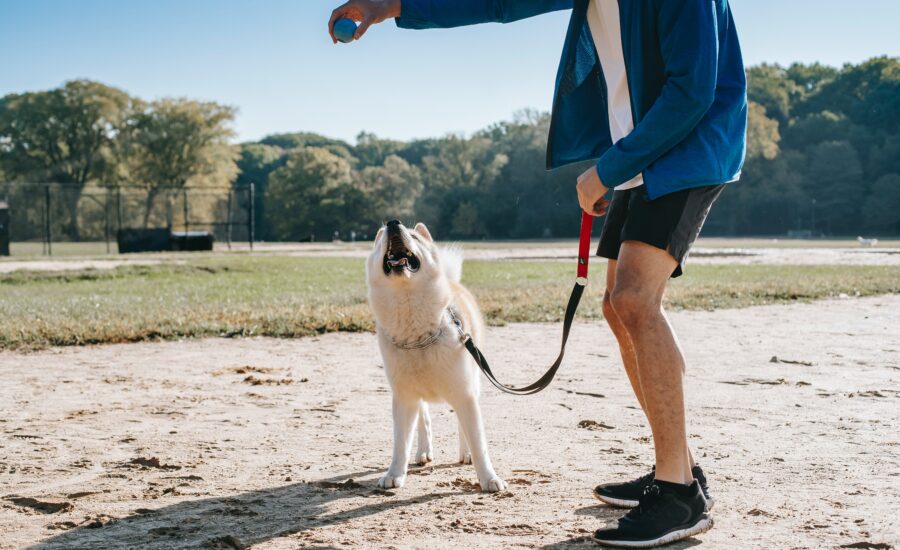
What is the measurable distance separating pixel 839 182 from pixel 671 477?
75.5 meters

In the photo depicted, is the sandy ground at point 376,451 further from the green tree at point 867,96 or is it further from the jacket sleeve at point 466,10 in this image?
the green tree at point 867,96

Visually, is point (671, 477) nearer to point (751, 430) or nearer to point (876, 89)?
point (751, 430)

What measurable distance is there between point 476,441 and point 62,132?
66.6 m

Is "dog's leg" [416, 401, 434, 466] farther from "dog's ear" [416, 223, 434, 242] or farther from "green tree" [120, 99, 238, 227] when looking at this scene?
"green tree" [120, 99, 238, 227]

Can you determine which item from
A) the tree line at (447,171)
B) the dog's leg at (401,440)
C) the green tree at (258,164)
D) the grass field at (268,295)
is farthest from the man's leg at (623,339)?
the green tree at (258,164)

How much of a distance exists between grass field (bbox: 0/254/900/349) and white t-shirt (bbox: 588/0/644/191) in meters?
6.58

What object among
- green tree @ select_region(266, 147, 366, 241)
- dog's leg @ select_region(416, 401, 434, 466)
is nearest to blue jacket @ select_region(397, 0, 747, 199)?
dog's leg @ select_region(416, 401, 434, 466)

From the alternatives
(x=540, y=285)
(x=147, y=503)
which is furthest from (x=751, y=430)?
(x=540, y=285)

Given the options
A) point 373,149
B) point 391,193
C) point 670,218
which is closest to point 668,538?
point 670,218

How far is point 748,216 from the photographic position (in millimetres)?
74375

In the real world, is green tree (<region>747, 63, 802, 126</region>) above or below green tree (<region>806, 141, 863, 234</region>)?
above

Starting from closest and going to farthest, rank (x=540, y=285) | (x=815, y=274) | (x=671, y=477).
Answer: (x=671, y=477) < (x=540, y=285) < (x=815, y=274)

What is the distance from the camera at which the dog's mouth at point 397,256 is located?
12.7ft

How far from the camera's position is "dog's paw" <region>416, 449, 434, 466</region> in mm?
4383
